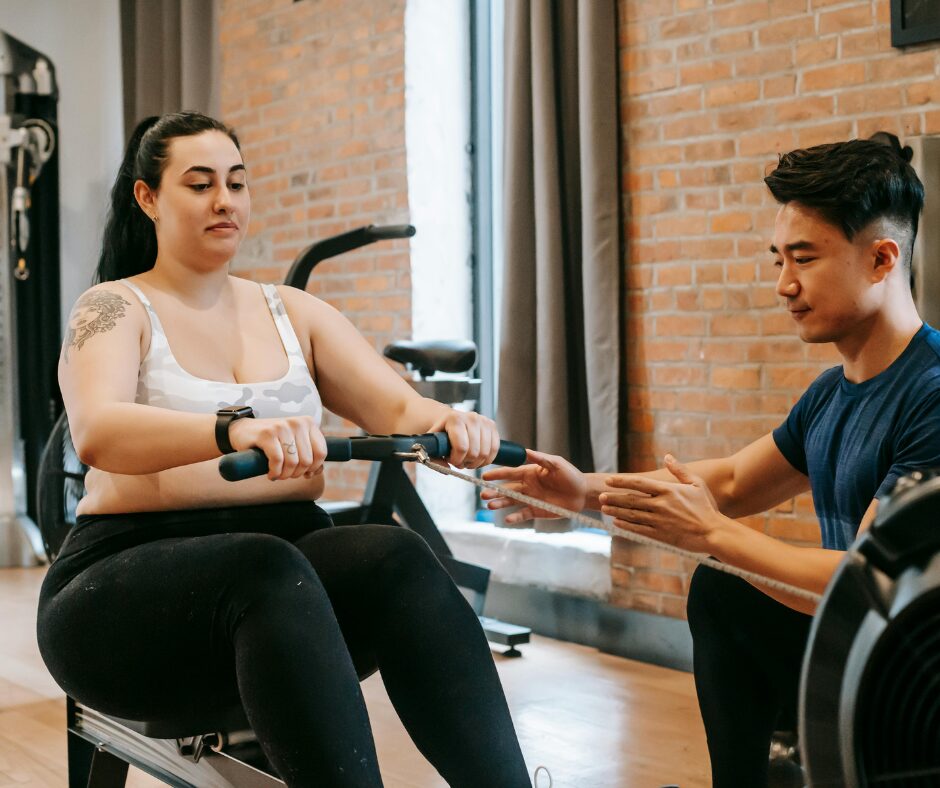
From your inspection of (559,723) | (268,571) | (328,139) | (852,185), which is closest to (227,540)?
(268,571)

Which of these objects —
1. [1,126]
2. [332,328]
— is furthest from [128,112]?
[332,328]

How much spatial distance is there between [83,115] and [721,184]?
3122 mm

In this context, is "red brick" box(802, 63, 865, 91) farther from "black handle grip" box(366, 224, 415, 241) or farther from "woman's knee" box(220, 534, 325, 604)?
"woman's knee" box(220, 534, 325, 604)

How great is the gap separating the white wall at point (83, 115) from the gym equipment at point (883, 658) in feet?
14.5

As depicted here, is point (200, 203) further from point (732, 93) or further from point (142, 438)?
point (732, 93)

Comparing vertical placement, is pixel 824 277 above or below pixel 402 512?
above

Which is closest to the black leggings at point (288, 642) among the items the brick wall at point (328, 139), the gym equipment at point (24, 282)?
the brick wall at point (328, 139)

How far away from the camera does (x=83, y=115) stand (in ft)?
16.2

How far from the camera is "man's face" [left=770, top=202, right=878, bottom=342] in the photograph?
4.74 feet

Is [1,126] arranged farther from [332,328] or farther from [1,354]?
[332,328]

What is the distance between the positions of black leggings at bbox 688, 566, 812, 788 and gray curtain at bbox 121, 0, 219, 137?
3590 mm

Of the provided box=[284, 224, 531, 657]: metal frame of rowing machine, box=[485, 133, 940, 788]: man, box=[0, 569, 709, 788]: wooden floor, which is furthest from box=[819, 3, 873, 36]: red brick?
box=[0, 569, 709, 788]: wooden floor

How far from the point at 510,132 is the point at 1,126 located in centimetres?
217

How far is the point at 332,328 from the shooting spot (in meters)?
1.83
